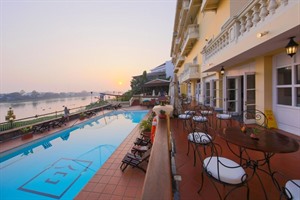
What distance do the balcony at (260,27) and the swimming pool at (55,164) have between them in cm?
618

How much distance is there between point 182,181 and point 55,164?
18.4 feet

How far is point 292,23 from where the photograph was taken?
255cm

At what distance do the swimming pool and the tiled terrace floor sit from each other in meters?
1.06

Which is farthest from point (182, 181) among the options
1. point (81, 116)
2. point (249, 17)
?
point (81, 116)

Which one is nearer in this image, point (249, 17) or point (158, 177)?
point (158, 177)

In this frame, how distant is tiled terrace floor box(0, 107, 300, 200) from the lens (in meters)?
2.33

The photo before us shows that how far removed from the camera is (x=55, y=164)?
6.01m

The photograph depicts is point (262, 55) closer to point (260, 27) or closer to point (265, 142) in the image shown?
point (260, 27)

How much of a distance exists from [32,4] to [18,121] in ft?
24.5

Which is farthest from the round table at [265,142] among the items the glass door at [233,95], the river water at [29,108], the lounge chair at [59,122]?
the river water at [29,108]

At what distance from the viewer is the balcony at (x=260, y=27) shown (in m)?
2.70

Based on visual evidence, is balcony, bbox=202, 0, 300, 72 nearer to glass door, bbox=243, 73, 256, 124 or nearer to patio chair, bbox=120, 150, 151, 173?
glass door, bbox=243, 73, 256, 124

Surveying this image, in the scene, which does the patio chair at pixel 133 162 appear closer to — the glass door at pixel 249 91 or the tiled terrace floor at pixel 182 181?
Answer: the tiled terrace floor at pixel 182 181

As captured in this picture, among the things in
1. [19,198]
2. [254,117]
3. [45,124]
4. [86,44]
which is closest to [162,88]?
[86,44]
